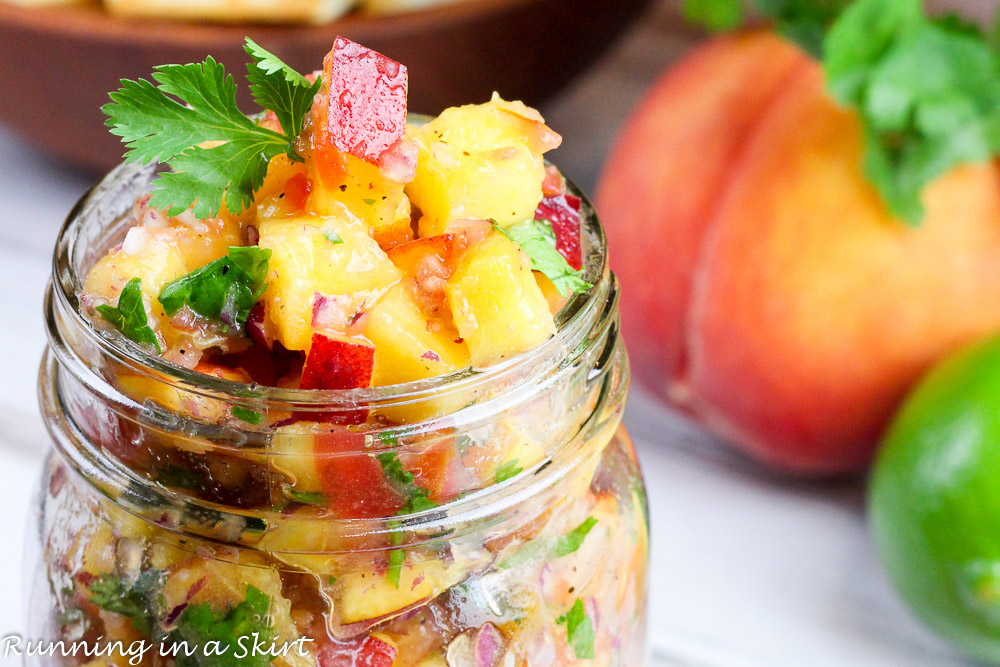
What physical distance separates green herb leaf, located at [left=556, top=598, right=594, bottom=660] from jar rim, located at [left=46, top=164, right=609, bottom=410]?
0.21m

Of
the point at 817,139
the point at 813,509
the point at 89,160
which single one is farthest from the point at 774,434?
the point at 89,160

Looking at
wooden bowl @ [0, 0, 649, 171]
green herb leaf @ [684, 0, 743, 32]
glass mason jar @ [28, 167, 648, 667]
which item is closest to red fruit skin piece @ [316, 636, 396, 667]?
glass mason jar @ [28, 167, 648, 667]

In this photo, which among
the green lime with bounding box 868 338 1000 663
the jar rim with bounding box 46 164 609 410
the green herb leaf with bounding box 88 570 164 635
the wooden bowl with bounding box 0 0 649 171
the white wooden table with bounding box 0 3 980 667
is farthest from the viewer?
the wooden bowl with bounding box 0 0 649 171

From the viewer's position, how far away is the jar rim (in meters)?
0.63

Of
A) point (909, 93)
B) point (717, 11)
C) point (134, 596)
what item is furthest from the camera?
point (717, 11)

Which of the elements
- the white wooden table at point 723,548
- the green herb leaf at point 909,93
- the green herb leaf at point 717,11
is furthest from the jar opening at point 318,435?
the green herb leaf at point 717,11

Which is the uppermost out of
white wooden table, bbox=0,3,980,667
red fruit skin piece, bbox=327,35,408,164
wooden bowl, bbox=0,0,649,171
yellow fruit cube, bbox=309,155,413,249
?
red fruit skin piece, bbox=327,35,408,164

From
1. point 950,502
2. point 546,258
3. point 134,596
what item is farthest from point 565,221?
point 950,502

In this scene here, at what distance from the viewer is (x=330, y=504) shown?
676 millimetres

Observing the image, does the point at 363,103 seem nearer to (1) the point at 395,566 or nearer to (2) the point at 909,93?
(1) the point at 395,566

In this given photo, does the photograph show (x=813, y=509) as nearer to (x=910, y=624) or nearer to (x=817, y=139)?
(x=910, y=624)

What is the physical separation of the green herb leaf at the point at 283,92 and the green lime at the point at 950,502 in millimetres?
938

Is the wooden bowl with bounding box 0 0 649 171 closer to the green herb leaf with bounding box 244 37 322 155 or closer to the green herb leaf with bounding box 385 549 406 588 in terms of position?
the green herb leaf with bounding box 244 37 322 155

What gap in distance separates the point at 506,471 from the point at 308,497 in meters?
0.13
